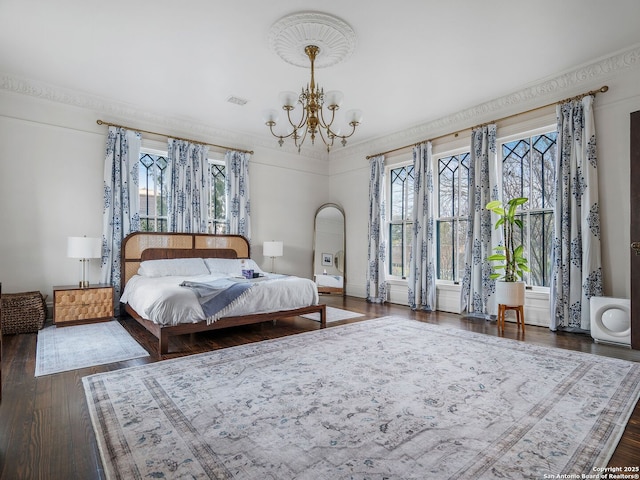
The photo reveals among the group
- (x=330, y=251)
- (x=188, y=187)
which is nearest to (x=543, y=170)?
(x=330, y=251)

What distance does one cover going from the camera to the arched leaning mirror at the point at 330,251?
7117mm

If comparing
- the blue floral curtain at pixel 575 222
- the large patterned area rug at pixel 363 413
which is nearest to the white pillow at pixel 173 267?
the large patterned area rug at pixel 363 413

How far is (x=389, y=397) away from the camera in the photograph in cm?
227

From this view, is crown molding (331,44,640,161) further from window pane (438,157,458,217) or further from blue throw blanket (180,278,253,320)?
blue throw blanket (180,278,253,320)

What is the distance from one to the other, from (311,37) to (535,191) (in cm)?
343

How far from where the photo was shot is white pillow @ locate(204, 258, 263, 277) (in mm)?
5270

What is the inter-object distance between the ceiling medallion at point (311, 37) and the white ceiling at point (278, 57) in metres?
0.07

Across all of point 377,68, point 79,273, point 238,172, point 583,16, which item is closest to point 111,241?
point 79,273

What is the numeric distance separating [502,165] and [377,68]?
2298 mm

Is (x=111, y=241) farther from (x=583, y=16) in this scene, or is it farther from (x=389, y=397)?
(x=583, y=16)

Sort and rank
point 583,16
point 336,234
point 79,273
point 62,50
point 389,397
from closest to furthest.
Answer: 1. point 389,397
2. point 583,16
3. point 62,50
4. point 79,273
5. point 336,234

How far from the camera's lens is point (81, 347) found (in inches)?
133

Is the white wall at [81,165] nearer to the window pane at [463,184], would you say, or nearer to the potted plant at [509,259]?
the window pane at [463,184]

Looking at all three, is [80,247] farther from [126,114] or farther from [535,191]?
[535,191]
